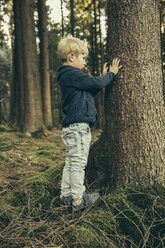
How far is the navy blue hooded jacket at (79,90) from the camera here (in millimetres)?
2469

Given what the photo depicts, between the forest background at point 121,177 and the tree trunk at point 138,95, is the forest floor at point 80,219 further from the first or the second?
the tree trunk at point 138,95

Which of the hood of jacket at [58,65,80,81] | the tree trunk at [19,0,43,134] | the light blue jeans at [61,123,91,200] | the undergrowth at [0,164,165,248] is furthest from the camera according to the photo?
the tree trunk at [19,0,43,134]

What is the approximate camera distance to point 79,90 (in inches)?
101

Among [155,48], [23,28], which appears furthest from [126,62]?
[23,28]

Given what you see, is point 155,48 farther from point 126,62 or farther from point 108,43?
point 108,43

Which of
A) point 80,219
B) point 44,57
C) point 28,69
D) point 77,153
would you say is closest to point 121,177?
point 77,153

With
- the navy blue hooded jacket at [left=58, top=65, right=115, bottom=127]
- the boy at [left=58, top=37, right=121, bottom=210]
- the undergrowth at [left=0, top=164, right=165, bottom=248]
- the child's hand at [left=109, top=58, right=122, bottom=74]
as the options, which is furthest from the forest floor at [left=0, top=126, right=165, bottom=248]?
the child's hand at [left=109, top=58, right=122, bottom=74]

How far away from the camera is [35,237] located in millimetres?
1892

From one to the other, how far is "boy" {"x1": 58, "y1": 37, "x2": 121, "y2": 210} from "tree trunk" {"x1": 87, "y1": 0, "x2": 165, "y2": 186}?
202mm

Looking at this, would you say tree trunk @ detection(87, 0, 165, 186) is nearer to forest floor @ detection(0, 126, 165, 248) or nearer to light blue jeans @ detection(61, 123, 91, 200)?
forest floor @ detection(0, 126, 165, 248)

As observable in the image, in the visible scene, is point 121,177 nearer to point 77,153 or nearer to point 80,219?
point 77,153

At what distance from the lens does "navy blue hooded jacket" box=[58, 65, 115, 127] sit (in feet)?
8.10

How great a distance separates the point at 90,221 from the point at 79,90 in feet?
4.57

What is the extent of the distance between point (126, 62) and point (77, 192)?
1.56m
